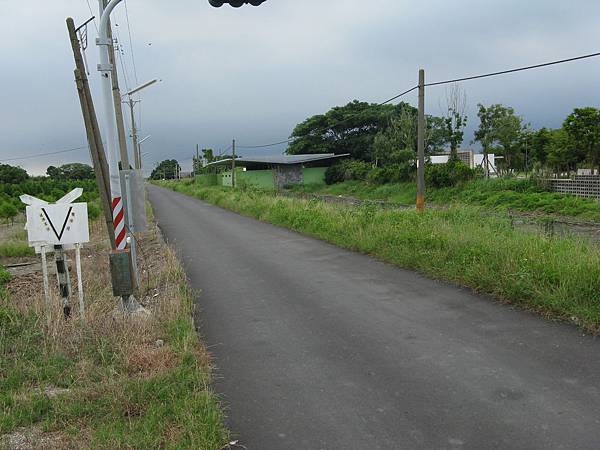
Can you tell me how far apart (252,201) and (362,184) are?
16.3 metres

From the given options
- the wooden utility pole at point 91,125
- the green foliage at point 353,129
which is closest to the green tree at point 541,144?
the green foliage at point 353,129

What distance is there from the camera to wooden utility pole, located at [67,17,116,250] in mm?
7477

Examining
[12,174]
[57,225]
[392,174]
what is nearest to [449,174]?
[392,174]

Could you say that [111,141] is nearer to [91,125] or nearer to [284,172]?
[91,125]

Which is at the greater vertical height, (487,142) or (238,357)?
(487,142)

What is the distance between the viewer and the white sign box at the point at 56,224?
594 centimetres

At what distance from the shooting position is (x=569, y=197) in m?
20.3

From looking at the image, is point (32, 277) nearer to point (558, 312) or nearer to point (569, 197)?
point (558, 312)

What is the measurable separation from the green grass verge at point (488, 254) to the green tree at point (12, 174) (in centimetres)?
7317

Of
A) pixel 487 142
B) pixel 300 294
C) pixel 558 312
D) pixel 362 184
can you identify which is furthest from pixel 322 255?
pixel 487 142

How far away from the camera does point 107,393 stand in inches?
163

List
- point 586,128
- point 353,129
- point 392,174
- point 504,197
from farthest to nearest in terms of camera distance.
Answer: point 353,129 < point 392,174 < point 586,128 < point 504,197

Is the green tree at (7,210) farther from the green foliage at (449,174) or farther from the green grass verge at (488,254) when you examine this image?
the green foliage at (449,174)

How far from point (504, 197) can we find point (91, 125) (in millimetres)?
19969
